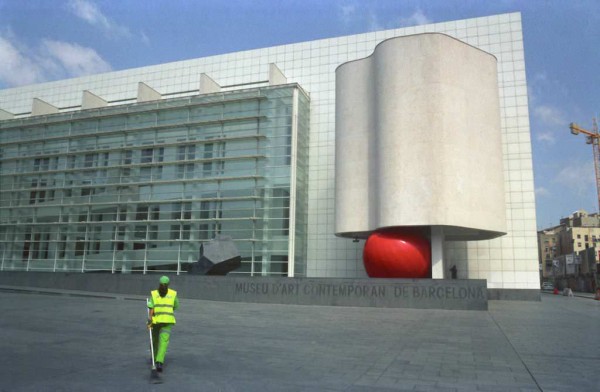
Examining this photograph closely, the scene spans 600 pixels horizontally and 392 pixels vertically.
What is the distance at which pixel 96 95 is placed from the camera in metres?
42.9

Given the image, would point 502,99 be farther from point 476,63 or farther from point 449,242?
point 449,242

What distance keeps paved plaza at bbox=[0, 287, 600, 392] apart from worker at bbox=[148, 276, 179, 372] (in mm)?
337

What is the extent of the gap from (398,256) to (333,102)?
15625 millimetres

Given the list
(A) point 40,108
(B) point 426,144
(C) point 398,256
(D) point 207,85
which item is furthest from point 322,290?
(A) point 40,108

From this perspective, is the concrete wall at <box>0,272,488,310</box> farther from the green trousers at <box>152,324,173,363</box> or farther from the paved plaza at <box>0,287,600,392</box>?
the green trousers at <box>152,324,173,363</box>

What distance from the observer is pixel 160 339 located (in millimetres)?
7062

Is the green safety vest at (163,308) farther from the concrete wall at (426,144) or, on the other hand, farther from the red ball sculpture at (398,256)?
the concrete wall at (426,144)

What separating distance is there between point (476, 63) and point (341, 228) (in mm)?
11049

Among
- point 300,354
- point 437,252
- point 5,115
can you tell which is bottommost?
point 300,354

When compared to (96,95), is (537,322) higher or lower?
lower

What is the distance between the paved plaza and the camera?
6457mm

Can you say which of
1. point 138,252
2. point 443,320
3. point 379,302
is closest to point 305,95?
point 138,252

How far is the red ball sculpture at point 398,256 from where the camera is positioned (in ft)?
76.6

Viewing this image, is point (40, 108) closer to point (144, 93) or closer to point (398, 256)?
point (144, 93)
